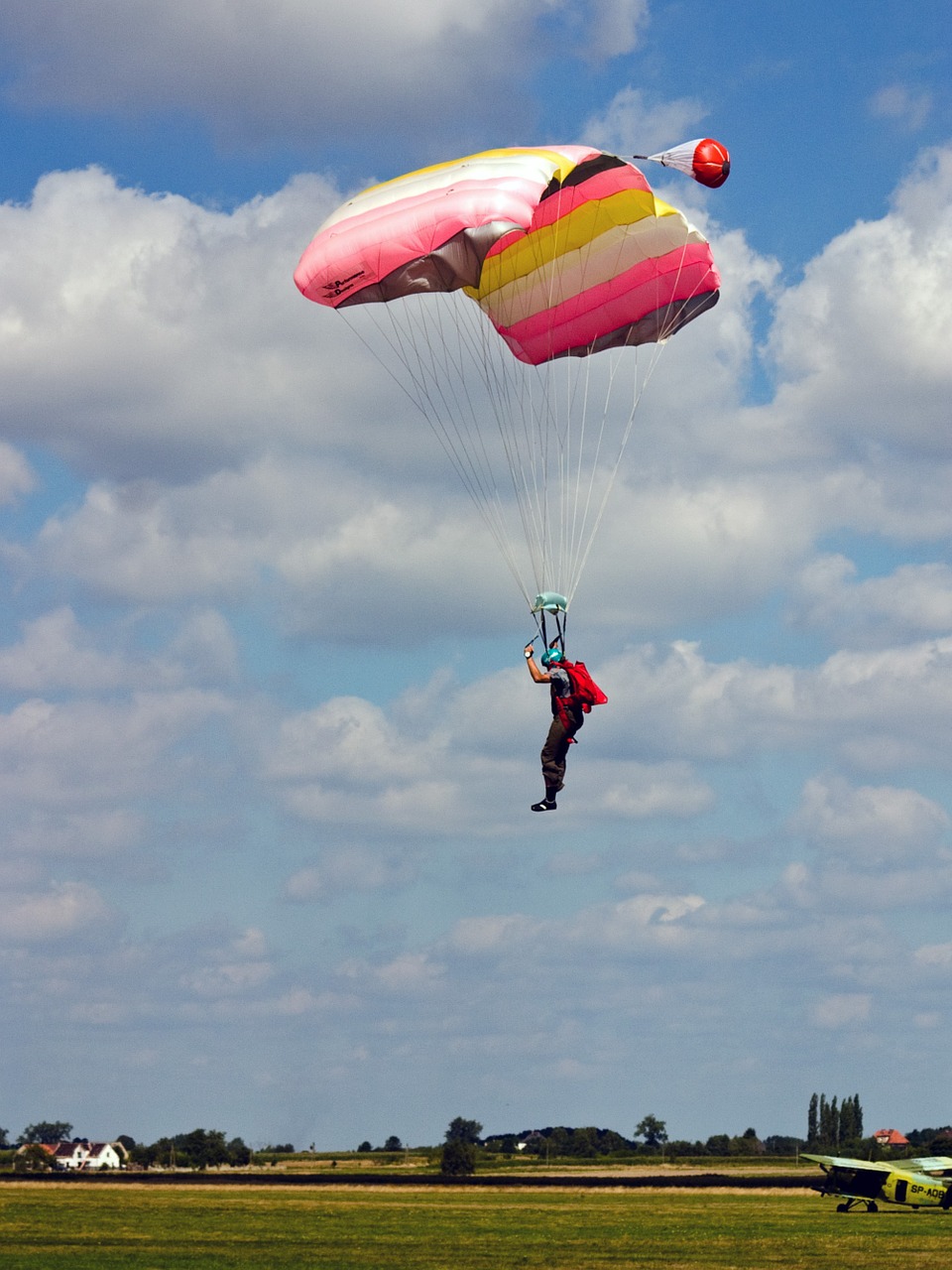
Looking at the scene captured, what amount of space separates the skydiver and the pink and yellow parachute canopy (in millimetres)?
6354

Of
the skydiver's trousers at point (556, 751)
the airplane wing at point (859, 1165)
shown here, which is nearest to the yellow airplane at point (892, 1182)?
the airplane wing at point (859, 1165)

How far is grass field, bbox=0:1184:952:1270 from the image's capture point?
94.0 ft

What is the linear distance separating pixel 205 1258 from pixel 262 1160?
256 ft

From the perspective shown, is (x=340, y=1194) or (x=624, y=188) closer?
(x=624, y=188)

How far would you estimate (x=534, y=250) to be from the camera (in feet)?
93.9

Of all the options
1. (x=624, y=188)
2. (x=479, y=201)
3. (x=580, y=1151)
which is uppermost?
(x=624, y=188)

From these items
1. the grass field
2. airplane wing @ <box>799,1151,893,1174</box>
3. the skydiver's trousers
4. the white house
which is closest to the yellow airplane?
airplane wing @ <box>799,1151,893,1174</box>

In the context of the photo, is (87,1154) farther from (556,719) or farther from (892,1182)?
(556,719)

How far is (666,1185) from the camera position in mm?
55125

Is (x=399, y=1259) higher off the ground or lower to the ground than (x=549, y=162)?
lower

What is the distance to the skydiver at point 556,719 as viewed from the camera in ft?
78.7

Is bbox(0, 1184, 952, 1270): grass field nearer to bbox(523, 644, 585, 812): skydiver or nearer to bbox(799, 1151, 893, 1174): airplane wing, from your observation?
bbox(799, 1151, 893, 1174): airplane wing

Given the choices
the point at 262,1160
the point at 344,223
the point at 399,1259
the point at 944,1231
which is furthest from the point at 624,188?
the point at 262,1160

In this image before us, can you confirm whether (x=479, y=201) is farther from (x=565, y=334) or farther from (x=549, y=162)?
(x=565, y=334)
